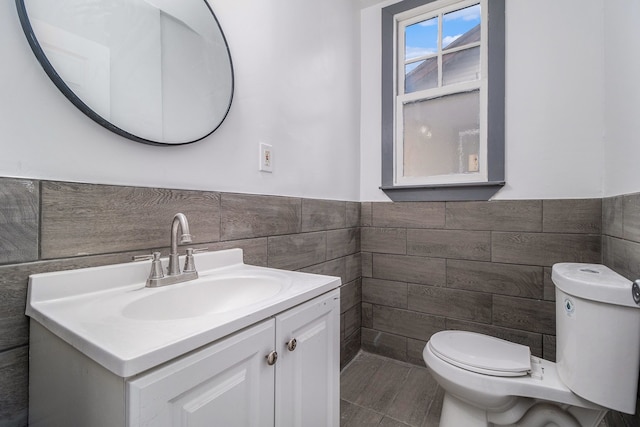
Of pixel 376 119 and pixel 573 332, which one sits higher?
pixel 376 119

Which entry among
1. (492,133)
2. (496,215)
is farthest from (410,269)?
(492,133)

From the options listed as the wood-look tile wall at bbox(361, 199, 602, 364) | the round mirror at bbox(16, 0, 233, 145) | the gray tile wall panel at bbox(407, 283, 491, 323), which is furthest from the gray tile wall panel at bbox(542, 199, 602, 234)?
the round mirror at bbox(16, 0, 233, 145)

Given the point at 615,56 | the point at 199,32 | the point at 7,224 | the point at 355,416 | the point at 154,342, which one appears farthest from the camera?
the point at 355,416

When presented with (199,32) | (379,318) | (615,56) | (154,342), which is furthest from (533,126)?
(154,342)

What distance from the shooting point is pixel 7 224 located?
2.13 ft

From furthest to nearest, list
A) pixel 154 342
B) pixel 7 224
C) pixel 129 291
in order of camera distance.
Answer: pixel 129 291
pixel 7 224
pixel 154 342

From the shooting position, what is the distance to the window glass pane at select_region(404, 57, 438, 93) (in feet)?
6.53

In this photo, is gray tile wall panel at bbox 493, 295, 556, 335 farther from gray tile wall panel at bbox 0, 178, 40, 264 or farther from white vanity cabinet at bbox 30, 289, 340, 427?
gray tile wall panel at bbox 0, 178, 40, 264

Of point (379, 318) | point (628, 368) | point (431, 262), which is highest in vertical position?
point (431, 262)

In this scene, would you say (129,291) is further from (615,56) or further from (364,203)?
(615,56)

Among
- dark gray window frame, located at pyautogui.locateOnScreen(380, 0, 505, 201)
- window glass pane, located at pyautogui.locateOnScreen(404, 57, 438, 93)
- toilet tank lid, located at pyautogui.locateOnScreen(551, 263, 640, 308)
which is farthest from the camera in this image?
window glass pane, located at pyautogui.locateOnScreen(404, 57, 438, 93)

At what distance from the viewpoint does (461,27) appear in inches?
75.0

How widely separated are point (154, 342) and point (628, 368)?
1.38 m

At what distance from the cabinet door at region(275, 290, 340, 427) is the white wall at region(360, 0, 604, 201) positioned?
56.3 inches
